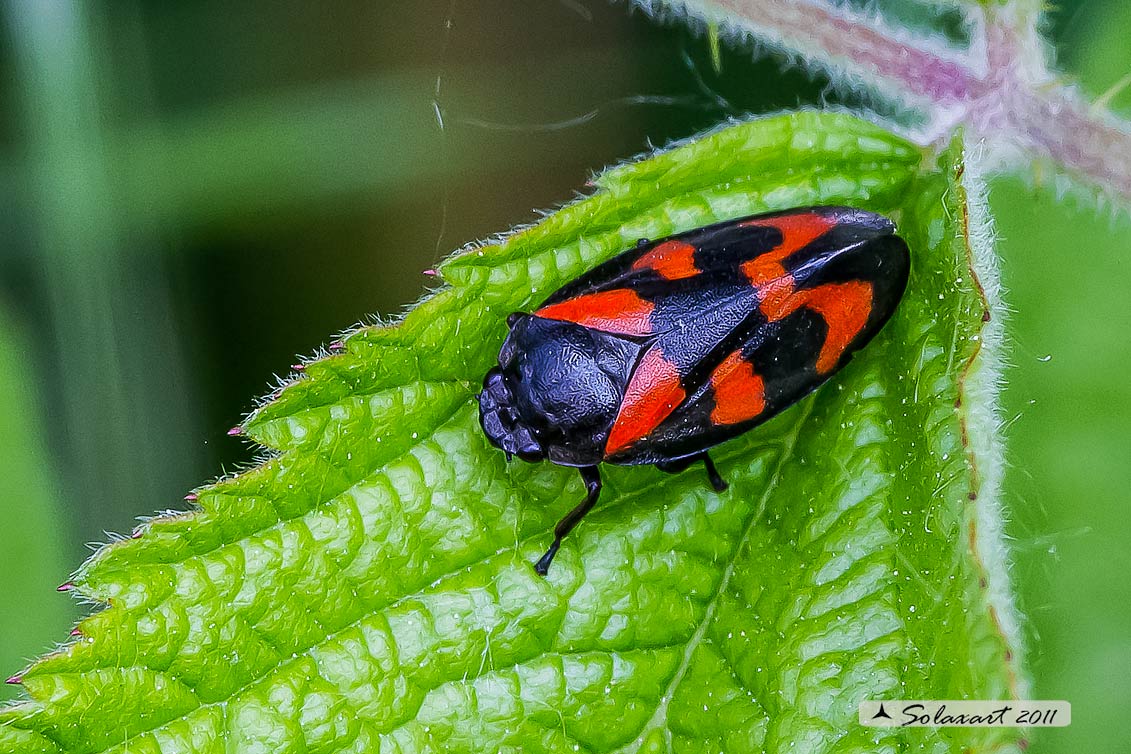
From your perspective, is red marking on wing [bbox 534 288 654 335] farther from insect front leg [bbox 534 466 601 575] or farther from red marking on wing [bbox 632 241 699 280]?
insect front leg [bbox 534 466 601 575]

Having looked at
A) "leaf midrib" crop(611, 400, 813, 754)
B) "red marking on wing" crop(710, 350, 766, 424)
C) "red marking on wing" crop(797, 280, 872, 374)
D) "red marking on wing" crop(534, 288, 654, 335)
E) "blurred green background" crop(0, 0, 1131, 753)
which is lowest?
"leaf midrib" crop(611, 400, 813, 754)

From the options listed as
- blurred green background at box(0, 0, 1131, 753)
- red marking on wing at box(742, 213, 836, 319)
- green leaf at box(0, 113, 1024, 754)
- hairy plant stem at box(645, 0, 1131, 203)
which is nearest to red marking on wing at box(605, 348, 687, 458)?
green leaf at box(0, 113, 1024, 754)

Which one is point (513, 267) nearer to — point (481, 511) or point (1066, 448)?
point (481, 511)

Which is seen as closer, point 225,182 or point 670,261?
point 670,261

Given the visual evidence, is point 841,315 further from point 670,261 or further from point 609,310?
point 609,310

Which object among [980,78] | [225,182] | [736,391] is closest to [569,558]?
[736,391]

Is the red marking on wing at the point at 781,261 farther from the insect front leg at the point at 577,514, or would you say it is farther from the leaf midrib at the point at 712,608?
the insect front leg at the point at 577,514

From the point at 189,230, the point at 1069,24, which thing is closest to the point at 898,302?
the point at 1069,24
